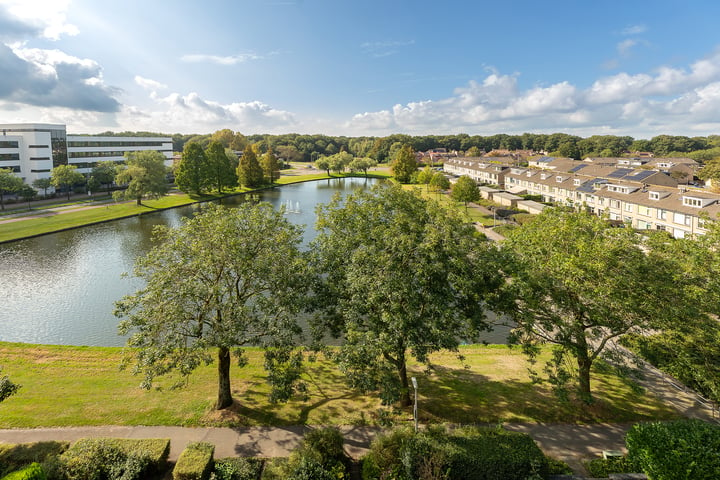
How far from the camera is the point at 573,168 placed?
301ft

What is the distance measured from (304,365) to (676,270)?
16.4m

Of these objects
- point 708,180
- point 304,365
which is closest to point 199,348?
point 304,365

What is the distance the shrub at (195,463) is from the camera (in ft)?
36.3

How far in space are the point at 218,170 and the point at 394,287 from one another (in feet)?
247

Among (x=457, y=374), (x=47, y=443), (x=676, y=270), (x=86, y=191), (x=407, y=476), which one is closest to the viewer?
(x=407, y=476)

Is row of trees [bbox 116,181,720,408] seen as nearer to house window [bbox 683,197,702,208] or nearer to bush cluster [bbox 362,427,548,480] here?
bush cluster [bbox 362,427,548,480]

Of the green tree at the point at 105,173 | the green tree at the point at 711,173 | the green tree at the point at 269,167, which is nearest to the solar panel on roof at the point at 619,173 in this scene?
the green tree at the point at 711,173

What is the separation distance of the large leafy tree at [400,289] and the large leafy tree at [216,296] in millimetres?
1847

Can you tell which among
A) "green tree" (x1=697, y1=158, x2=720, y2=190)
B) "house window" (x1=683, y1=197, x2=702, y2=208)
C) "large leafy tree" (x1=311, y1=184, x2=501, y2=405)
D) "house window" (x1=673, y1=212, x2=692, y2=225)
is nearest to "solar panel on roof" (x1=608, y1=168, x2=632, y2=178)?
"green tree" (x1=697, y1=158, x2=720, y2=190)

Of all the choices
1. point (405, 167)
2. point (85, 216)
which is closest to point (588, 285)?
point (85, 216)

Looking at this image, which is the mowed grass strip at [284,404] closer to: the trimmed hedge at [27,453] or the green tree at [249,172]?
the trimmed hedge at [27,453]

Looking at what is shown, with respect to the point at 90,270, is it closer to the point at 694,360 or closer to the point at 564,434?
the point at 564,434

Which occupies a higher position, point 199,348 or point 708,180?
point 708,180

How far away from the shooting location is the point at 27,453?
40.2ft
